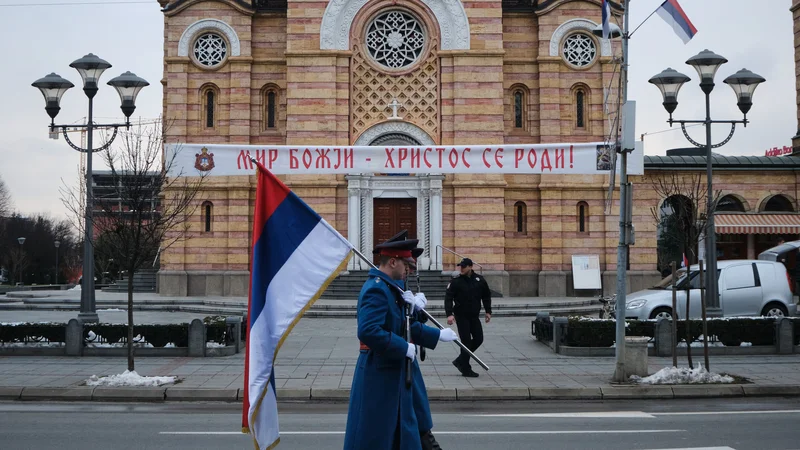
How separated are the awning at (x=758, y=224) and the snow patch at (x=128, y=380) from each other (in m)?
26.0

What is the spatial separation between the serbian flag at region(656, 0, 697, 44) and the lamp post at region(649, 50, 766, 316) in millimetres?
5546

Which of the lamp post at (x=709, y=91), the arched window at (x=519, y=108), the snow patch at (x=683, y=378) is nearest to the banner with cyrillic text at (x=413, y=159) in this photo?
the lamp post at (x=709, y=91)

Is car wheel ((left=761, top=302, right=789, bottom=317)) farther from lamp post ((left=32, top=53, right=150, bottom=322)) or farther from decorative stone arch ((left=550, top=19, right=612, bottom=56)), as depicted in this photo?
lamp post ((left=32, top=53, right=150, bottom=322))

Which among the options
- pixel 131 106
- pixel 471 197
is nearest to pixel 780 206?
pixel 471 197

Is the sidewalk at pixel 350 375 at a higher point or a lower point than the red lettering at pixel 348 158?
lower

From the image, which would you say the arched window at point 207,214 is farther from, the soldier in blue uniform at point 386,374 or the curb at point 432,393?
the soldier in blue uniform at point 386,374

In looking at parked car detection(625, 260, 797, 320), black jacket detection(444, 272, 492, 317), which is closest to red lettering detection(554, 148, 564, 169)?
parked car detection(625, 260, 797, 320)

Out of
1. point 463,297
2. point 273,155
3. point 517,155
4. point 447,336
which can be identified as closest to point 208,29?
point 273,155

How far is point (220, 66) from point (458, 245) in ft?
38.8

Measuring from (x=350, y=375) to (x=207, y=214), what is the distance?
2015cm

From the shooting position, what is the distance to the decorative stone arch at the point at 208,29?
33.1 metres

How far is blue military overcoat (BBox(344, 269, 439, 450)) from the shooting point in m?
6.05

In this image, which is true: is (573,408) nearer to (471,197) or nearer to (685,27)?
(685,27)

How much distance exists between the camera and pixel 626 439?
Result: 31.3 feet
